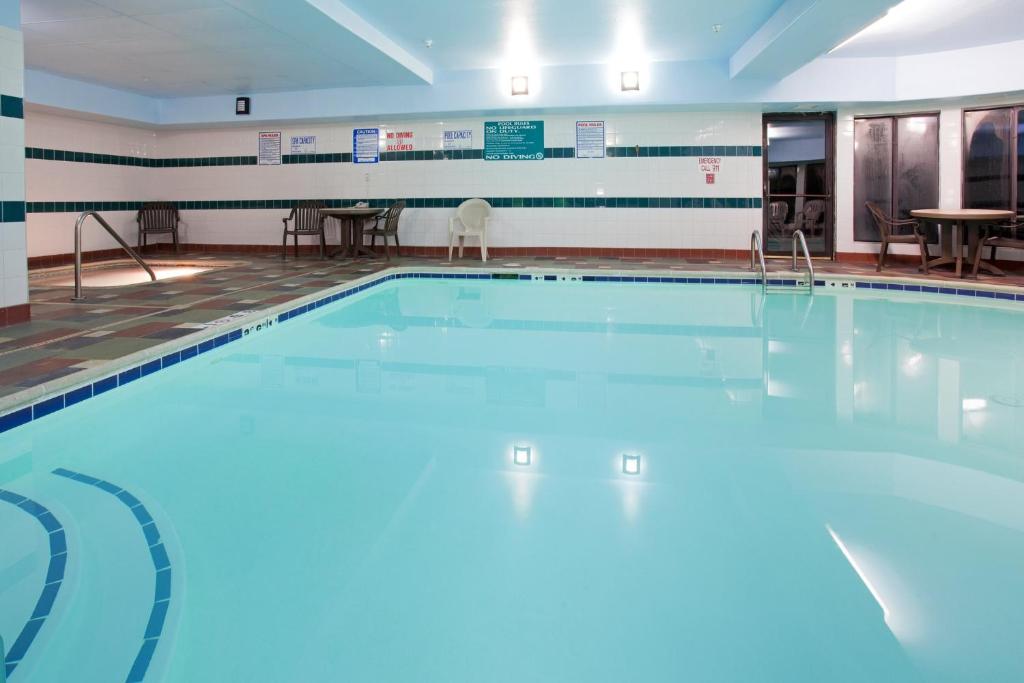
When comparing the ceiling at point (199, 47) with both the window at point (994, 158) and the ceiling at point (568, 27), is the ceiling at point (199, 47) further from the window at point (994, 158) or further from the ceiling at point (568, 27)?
the window at point (994, 158)

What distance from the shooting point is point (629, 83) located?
8133mm

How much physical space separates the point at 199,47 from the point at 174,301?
3068mm

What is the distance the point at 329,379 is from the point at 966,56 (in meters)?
7.55

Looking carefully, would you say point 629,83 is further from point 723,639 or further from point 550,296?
point 723,639

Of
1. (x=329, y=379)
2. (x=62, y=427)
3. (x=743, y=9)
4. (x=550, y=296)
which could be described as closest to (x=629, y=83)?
(x=743, y=9)

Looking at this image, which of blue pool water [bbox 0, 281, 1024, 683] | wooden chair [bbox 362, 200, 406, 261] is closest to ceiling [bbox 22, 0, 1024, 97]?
wooden chair [bbox 362, 200, 406, 261]

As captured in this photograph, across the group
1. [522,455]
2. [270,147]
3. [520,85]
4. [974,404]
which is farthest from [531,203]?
→ [522,455]

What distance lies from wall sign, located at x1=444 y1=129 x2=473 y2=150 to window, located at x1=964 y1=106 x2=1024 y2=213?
5802mm

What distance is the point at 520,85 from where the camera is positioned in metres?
8.35

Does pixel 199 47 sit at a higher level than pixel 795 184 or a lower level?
higher

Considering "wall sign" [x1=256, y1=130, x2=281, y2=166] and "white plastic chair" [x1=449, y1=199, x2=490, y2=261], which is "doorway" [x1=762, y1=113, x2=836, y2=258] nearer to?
"white plastic chair" [x1=449, y1=199, x2=490, y2=261]

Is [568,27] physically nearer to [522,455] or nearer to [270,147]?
[270,147]

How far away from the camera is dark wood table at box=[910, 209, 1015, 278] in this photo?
6414mm

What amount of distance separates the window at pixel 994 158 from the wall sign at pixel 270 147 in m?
8.62
